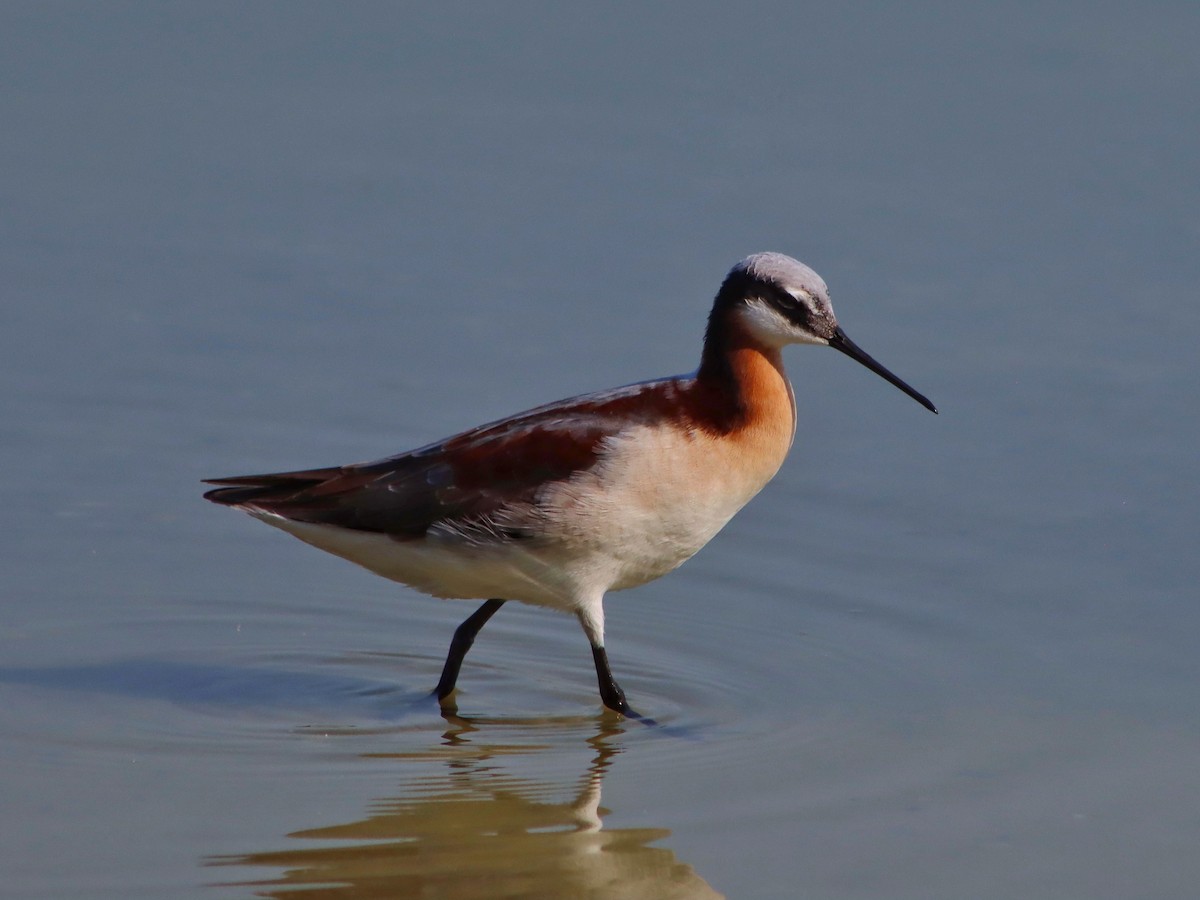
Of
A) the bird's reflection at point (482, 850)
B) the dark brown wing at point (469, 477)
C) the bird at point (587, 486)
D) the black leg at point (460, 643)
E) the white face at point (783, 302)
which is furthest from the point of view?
the black leg at point (460, 643)

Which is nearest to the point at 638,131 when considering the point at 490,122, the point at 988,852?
the point at 490,122

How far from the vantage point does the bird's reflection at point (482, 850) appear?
7.09 meters

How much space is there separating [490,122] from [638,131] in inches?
40.3

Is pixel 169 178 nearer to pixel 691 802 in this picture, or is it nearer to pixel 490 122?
pixel 490 122

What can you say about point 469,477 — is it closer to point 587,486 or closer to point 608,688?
point 587,486

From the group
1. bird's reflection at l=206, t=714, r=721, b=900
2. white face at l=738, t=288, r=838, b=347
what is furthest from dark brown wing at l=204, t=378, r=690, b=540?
bird's reflection at l=206, t=714, r=721, b=900

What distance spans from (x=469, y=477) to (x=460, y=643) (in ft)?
2.69

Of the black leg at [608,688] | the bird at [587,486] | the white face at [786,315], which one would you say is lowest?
the black leg at [608,688]

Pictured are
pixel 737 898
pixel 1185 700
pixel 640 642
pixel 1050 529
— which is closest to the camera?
pixel 737 898

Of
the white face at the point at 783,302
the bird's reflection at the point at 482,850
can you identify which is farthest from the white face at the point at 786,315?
the bird's reflection at the point at 482,850

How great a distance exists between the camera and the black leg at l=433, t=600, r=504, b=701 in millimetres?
9312

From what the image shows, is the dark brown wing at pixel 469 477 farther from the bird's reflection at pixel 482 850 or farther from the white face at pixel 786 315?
the bird's reflection at pixel 482 850

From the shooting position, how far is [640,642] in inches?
391

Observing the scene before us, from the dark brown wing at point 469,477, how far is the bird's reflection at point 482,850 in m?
1.23
